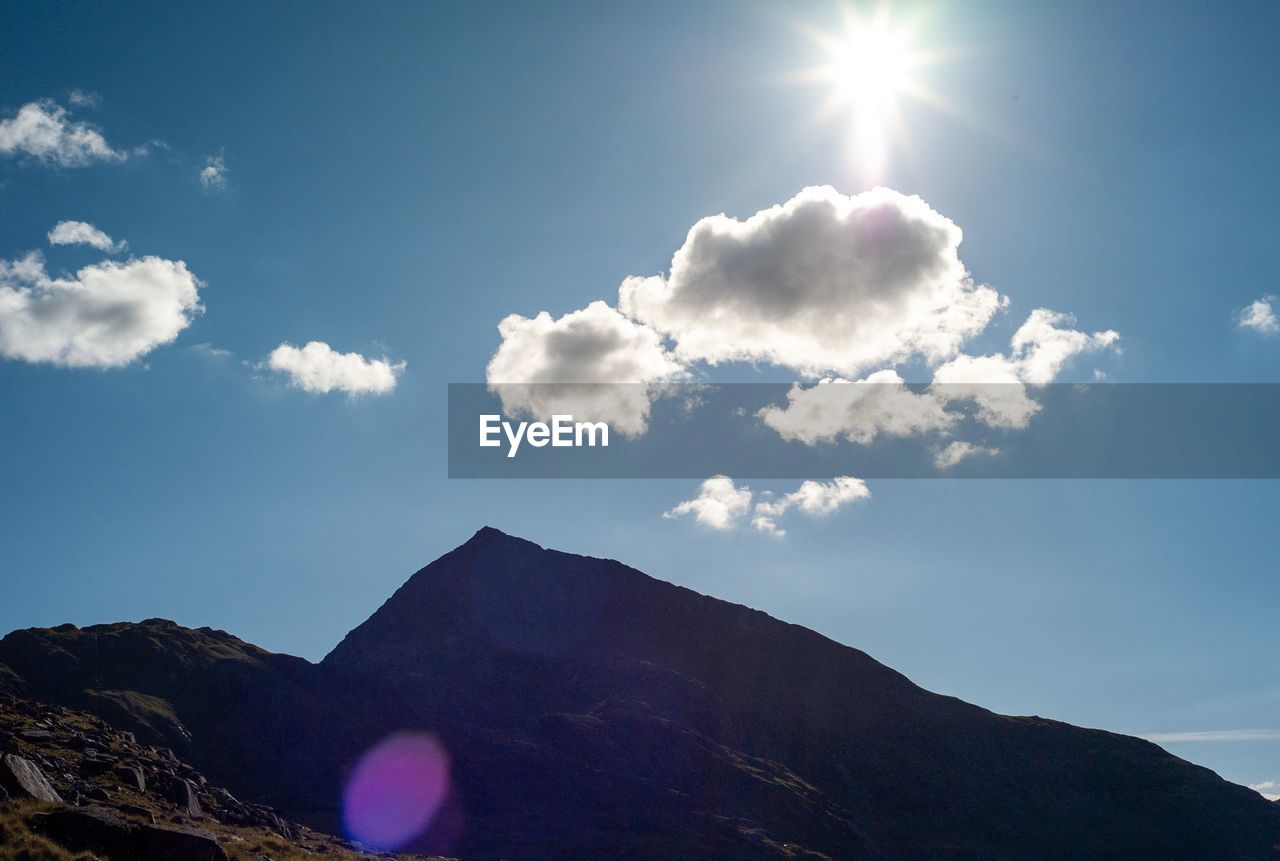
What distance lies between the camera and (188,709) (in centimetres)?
18662

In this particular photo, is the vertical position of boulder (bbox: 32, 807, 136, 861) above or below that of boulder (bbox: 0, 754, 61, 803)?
below

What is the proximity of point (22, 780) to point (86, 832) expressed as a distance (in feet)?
29.3

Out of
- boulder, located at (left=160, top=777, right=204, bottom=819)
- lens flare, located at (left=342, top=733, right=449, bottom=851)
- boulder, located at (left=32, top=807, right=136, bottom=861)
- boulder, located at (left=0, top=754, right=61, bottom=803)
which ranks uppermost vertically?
boulder, located at (left=0, top=754, right=61, bottom=803)

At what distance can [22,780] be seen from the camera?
1992 inches

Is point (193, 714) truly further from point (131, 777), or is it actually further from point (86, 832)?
point (86, 832)

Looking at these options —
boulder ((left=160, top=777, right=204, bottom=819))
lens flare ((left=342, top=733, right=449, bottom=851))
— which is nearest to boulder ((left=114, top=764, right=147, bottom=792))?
boulder ((left=160, top=777, right=204, bottom=819))

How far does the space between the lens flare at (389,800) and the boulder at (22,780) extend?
358ft

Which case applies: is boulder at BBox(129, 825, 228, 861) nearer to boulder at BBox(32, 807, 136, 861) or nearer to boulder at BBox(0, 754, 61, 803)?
boulder at BBox(32, 807, 136, 861)

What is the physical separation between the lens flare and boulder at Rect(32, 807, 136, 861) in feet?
384

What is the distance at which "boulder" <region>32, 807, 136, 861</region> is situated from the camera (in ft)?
145

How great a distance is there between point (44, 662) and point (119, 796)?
139005mm

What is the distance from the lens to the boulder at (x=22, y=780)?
1962 inches

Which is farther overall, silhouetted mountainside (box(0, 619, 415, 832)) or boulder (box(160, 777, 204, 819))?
silhouetted mountainside (box(0, 619, 415, 832))

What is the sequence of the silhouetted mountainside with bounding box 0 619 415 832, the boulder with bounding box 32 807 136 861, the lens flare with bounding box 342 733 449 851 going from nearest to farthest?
1. the boulder with bounding box 32 807 136 861
2. the lens flare with bounding box 342 733 449 851
3. the silhouetted mountainside with bounding box 0 619 415 832
